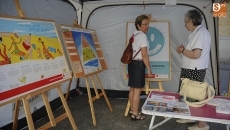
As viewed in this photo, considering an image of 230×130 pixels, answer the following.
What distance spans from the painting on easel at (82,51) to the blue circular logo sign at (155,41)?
2.73 feet

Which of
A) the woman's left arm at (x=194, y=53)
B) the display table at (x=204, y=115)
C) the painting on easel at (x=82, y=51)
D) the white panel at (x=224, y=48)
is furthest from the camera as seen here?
the white panel at (x=224, y=48)

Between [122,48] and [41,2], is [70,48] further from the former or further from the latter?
[122,48]

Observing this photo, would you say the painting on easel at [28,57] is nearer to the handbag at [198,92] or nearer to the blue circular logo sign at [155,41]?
the handbag at [198,92]

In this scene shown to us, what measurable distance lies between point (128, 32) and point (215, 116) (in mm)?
2122

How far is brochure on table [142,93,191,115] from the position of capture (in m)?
1.69

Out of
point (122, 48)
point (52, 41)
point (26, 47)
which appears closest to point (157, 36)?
point (122, 48)

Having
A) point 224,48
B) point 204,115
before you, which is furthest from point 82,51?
point 224,48

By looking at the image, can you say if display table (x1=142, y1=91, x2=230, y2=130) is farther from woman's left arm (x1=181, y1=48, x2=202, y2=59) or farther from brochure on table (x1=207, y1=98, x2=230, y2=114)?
woman's left arm (x1=181, y1=48, x2=202, y2=59)

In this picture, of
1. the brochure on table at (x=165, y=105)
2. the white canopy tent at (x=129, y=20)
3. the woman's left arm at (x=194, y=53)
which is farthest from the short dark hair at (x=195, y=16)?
the white canopy tent at (x=129, y=20)

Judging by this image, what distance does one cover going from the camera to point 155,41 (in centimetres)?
326

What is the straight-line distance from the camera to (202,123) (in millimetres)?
2510

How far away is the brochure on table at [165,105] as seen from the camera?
5.56ft

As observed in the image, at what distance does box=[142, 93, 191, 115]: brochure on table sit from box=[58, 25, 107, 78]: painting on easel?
43.5 inches

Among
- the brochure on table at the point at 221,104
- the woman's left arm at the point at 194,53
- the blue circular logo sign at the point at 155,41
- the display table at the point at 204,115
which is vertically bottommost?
the display table at the point at 204,115
